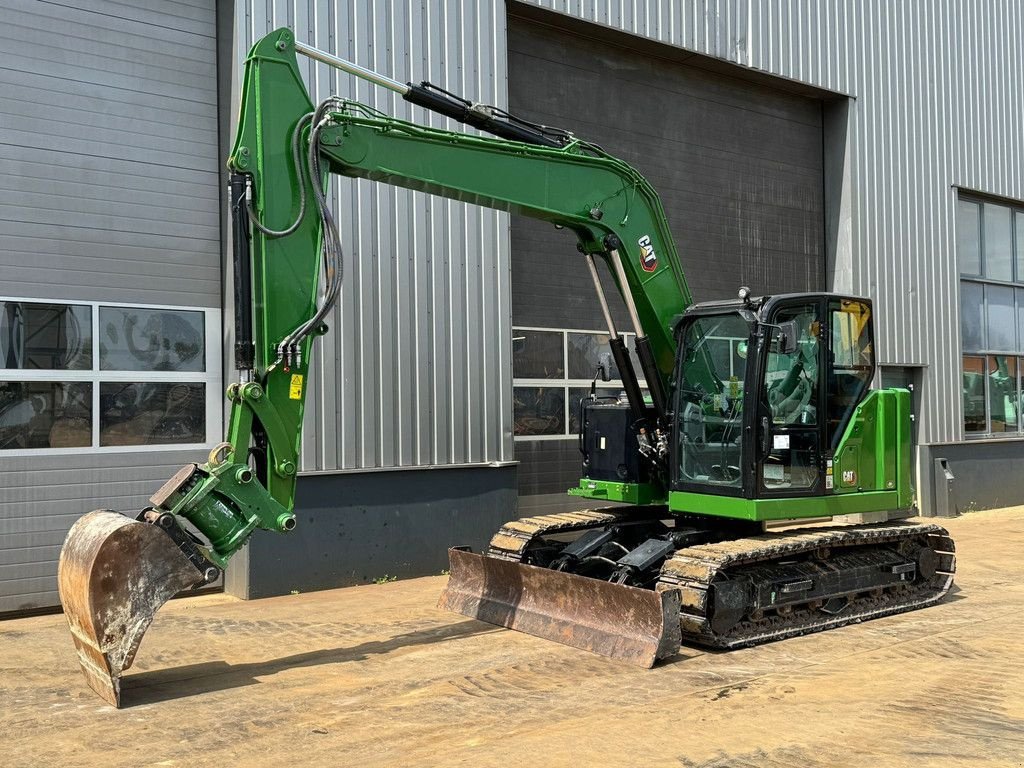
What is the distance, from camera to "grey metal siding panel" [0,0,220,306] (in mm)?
9320

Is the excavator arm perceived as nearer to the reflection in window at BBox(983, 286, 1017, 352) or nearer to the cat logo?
the cat logo

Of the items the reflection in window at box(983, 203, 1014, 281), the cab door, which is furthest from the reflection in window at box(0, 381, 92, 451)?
the reflection in window at box(983, 203, 1014, 281)

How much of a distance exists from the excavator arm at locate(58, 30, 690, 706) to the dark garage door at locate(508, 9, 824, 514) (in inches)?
184

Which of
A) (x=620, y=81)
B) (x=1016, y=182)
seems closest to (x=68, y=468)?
(x=620, y=81)

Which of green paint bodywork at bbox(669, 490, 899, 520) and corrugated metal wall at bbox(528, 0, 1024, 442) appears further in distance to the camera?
corrugated metal wall at bbox(528, 0, 1024, 442)

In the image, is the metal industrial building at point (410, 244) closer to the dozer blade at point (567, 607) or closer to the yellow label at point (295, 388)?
the dozer blade at point (567, 607)

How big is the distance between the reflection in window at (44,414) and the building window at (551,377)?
16.3 ft

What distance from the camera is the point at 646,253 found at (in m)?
8.55

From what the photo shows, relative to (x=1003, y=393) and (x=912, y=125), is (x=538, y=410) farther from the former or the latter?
(x=1003, y=393)

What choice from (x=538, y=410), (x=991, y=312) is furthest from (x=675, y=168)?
(x=991, y=312)

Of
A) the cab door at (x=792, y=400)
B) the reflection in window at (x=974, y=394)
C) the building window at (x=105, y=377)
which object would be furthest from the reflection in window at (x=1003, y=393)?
the building window at (x=105, y=377)

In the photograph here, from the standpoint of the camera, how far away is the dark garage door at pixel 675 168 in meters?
12.6

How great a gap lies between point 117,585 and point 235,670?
139 centimetres

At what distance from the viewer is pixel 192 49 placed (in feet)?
34.3
